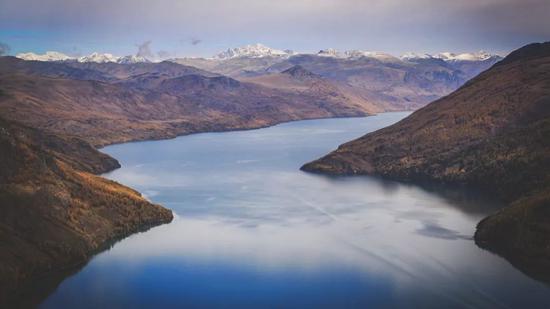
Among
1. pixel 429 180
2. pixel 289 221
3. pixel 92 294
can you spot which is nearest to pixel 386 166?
pixel 429 180

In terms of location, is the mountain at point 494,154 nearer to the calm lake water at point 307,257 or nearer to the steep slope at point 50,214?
the calm lake water at point 307,257

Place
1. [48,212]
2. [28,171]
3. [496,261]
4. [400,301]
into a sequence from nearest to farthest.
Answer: [400,301], [496,261], [48,212], [28,171]

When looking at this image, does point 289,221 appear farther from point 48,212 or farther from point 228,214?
point 48,212

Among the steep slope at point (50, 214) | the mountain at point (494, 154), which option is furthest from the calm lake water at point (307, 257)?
the mountain at point (494, 154)

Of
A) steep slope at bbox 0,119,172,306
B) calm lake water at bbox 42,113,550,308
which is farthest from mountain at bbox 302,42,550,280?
steep slope at bbox 0,119,172,306

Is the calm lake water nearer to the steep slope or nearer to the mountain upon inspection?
the steep slope
